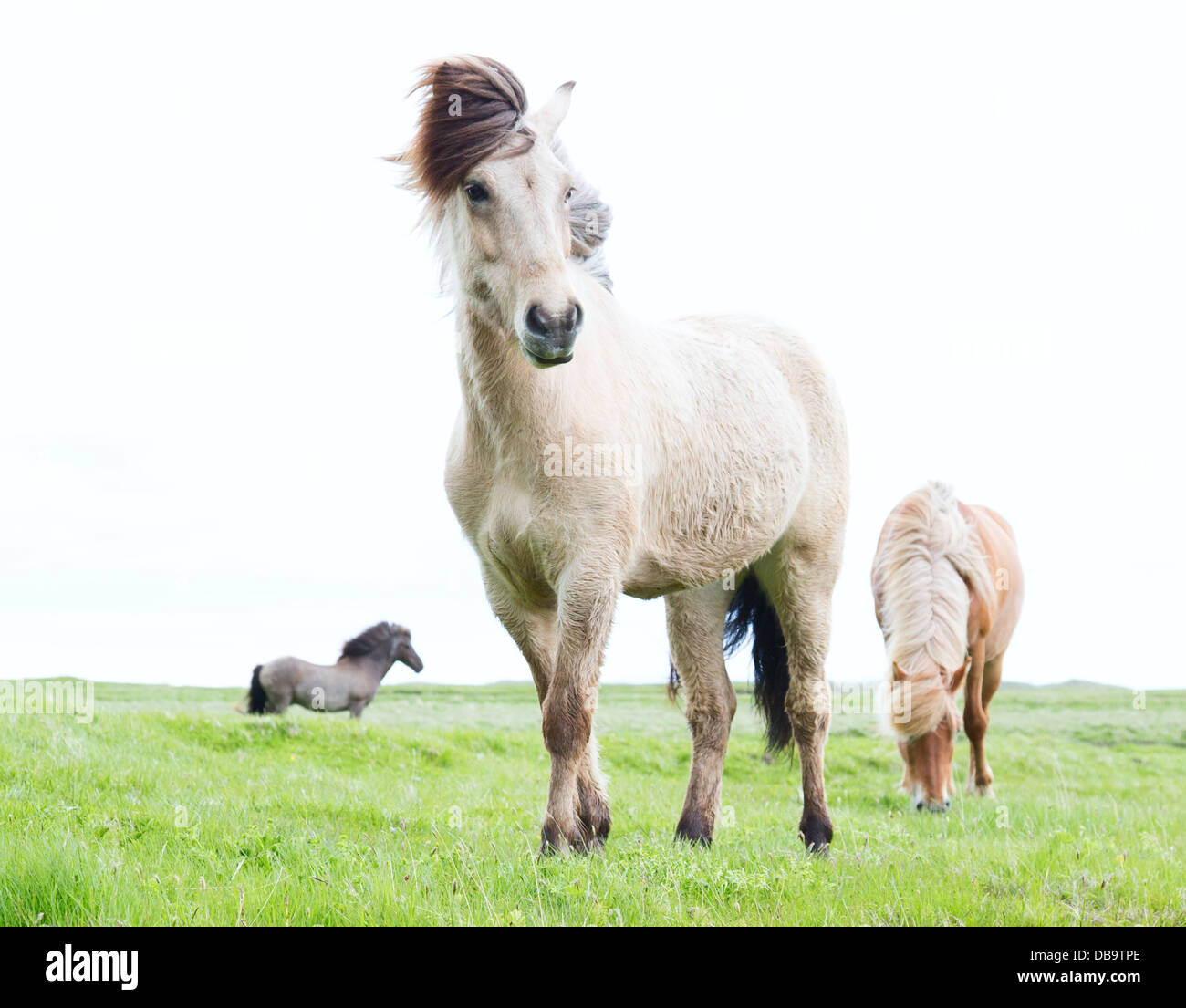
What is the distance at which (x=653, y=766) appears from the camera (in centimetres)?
1391

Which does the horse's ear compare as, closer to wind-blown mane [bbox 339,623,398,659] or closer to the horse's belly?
the horse's belly

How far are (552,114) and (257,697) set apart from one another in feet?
47.7

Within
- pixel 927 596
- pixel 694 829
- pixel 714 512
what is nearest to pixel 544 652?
pixel 714 512

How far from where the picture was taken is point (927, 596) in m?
9.73

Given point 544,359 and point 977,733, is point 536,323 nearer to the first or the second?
point 544,359

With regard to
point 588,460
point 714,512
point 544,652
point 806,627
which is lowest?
point 544,652

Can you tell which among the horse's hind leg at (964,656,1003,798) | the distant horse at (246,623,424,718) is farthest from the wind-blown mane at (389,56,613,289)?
the distant horse at (246,623,424,718)

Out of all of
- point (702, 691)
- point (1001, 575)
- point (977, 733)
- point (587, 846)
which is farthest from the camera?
point (1001, 575)

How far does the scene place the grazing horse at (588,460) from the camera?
4.62 metres

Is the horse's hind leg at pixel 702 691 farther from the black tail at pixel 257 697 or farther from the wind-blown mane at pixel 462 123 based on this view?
the black tail at pixel 257 697

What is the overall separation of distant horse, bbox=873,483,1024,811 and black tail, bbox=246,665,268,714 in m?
10.9
